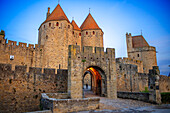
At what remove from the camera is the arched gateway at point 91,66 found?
38.8ft

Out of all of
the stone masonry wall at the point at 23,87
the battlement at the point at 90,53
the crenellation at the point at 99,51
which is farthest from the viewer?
the crenellation at the point at 99,51

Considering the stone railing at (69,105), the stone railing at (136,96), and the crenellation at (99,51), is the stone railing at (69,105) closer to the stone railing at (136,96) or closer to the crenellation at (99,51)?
the stone railing at (136,96)

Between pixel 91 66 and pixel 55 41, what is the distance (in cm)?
1406

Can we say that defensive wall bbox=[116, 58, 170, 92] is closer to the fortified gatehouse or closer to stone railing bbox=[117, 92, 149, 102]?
the fortified gatehouse

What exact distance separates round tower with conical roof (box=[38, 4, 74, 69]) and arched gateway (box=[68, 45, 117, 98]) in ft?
38.9

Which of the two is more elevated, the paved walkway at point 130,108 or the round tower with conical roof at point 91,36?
the round tower with conical roof at point 91,36

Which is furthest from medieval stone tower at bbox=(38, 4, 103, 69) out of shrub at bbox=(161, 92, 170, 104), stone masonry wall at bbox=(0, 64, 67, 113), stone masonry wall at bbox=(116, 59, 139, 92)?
shrub at bbox=(161, 92, 170, 104)

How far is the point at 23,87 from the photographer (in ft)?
39.8

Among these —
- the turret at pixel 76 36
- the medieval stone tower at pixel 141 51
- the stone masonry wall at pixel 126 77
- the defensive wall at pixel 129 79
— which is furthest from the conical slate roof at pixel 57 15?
the medieval stone tower at pixel 141 51

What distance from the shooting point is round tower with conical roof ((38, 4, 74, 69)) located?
981 inches

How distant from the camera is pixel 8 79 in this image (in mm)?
11688

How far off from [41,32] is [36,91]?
673 inches

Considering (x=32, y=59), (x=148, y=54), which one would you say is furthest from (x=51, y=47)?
(x=148, y=54)

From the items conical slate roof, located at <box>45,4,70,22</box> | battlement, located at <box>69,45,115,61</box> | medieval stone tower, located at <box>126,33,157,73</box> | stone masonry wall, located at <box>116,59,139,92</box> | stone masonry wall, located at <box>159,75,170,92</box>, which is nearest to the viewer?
battlement, located at <box>69,45,115,61</box>
